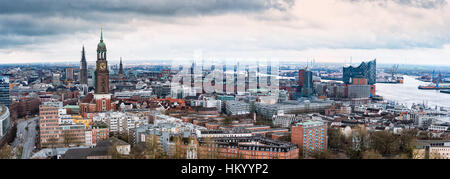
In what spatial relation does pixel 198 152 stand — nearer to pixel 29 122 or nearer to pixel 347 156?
pixel 347 156

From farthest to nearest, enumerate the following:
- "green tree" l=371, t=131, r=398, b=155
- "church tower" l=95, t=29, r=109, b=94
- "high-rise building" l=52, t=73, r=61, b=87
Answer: "high-rise building" l=52, t=73, r=61, b=87 < "church tower" l=95, t=29, r=109, b=94 < "green tree" l=371, t=131, r=398, b=155

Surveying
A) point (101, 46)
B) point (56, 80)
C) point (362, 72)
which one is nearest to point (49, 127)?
point (101, 46)

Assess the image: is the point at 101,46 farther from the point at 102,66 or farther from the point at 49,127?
the point at 49,127

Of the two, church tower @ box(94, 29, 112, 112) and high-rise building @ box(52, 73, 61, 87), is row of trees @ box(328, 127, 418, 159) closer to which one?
church tower @ box(94, 29, 112, 112)

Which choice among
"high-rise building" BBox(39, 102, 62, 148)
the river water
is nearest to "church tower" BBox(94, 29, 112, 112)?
"high-rise building" BBox(39, 102, 62, 148)

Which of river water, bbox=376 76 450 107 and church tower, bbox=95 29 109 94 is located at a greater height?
church tower, bbox=95 29 109 94
